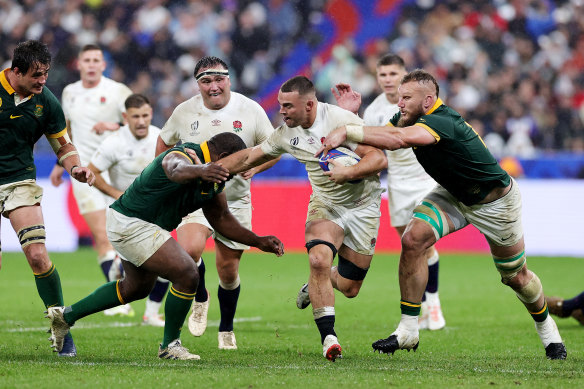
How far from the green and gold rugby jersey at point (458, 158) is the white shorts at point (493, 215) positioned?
0.30 feet

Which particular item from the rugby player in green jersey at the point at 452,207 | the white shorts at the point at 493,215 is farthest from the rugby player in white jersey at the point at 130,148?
the white shorts at the point at 493,215

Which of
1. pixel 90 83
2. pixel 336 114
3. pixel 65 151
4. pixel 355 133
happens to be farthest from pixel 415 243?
pixel 90 83

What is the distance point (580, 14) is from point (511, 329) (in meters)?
15.1

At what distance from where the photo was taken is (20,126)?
7984mm

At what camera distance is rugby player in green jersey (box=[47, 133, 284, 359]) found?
7.25m

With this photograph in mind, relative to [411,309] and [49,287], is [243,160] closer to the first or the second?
[411,309]

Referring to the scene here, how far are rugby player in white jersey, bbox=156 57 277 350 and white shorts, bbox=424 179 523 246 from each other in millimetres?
1974

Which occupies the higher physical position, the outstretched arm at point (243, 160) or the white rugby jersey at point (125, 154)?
the white rugby jersey at point (125, 154)

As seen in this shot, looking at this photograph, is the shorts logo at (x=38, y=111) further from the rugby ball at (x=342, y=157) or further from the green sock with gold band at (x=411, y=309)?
the green sock with gold band at (x=411, y=309)

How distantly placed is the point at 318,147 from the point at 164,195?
152 cm

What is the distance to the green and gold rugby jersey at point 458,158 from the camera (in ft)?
24.2

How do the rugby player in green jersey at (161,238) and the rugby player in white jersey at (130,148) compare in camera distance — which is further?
the rugby player in white jersey at (130,148)

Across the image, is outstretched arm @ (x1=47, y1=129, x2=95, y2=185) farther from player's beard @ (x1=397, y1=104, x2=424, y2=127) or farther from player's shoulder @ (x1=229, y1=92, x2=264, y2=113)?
player's beard @ (x1=397, y1=104, x2=424, y2=127)

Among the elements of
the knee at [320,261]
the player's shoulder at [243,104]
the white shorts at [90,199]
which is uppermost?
the player's shoulder at [243,104]
